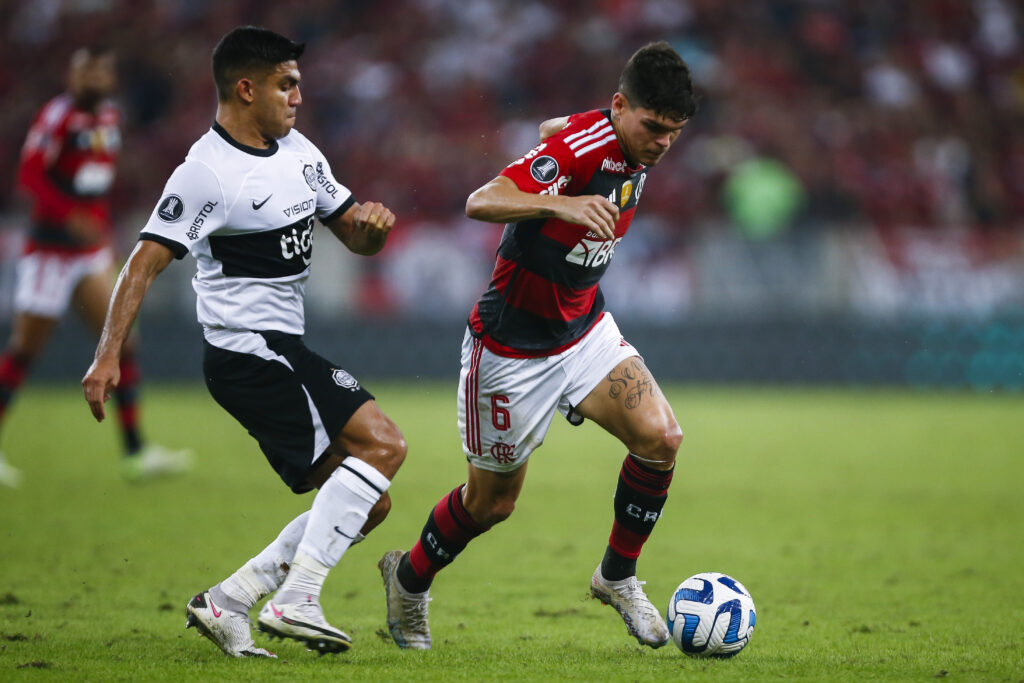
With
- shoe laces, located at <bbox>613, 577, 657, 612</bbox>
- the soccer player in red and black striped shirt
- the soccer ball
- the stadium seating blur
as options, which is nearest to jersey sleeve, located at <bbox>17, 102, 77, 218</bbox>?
the soccer player in red and black striped shirt

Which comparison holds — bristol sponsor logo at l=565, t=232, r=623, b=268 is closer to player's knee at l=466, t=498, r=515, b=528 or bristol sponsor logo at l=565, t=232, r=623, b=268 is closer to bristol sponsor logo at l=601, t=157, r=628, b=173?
bristol sponsor logo at l=601, t=157, r=628, b=173

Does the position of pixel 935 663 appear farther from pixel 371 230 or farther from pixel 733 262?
pixel 733 262

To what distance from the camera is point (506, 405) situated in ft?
15.2

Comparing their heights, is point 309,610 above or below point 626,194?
below

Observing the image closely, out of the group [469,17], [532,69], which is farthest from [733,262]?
[469,17]

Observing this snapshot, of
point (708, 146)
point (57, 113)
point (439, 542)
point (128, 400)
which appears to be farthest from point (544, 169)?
point (708, 146)

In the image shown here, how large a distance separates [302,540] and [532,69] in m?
15.5

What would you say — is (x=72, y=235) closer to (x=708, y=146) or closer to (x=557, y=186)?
(x=557, y=186)

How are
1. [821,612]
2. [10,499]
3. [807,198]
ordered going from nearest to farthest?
[821,612], [10,499], [807,198]

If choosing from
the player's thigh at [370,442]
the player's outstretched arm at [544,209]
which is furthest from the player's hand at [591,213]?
the player's thigh at [370,442]

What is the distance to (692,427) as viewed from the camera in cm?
1259

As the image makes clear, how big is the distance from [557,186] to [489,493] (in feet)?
4.15

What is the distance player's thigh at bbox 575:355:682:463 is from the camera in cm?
451

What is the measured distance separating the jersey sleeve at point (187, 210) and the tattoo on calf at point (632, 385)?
1.63m
